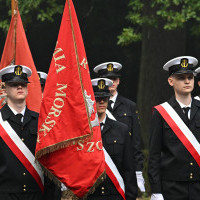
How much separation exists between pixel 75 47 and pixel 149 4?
678cm

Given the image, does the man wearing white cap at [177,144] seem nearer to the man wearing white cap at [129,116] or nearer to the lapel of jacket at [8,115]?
the lapel of jacket at [8,115]

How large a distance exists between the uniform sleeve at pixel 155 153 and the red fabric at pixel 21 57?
81.1 inches

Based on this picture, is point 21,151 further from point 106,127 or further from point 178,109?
point 178,109

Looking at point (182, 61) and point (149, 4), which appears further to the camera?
point (149, 4)

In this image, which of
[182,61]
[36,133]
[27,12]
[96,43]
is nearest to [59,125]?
[36,133]

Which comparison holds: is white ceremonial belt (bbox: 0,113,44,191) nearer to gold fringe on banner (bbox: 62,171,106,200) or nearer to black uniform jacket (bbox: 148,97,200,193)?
gold fringe on banner (bbox: 62,171,106,200)

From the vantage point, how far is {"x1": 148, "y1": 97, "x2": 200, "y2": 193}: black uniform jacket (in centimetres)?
748

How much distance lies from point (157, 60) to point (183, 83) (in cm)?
741

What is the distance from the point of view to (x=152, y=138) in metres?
7.62

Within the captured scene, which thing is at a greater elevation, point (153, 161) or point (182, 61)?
point (182, 61)

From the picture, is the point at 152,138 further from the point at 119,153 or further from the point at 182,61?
the point at 182,61

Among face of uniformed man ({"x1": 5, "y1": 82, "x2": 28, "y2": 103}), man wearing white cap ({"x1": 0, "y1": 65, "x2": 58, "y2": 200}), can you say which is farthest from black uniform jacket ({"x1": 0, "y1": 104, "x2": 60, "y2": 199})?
face of uniformed man ({"x1": 5, "y1": 82, "x2": 28, "y2": 103})

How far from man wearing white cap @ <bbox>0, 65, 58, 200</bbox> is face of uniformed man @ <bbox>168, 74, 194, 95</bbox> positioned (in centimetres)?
166

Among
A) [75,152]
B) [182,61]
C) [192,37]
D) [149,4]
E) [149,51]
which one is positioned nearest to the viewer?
[75,152]
